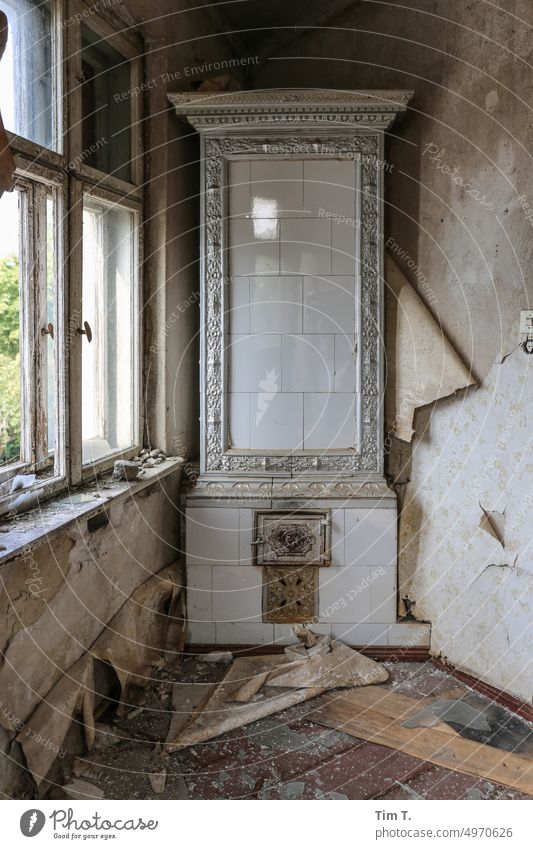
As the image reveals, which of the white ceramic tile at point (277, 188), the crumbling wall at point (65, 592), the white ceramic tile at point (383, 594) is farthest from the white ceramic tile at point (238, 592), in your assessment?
the white ceramic tile at point (277, 188)

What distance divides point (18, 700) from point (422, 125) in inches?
107

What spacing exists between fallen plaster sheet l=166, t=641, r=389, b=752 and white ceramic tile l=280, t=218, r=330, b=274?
5.40 feet

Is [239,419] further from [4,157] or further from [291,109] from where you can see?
[4,157]

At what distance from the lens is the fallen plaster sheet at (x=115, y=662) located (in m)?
2.11

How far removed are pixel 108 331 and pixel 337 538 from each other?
133 cm

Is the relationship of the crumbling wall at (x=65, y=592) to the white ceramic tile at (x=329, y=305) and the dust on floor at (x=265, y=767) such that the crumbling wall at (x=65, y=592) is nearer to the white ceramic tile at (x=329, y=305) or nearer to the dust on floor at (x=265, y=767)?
the dust on floor at (x=265, y=767)

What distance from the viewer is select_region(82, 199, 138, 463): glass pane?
2930 mm

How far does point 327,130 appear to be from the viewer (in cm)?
316

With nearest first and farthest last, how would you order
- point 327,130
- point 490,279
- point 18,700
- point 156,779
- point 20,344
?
point 18,700 < point 156,779 < point 20,344 < point 490,279 < point 327,130

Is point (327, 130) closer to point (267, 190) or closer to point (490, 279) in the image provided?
point (267, 190)

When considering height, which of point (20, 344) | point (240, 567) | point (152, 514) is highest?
point (20, 344)

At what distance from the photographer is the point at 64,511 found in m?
2.39

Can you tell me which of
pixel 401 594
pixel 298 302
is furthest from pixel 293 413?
pixel 401 594

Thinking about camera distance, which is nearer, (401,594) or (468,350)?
(468,350)
